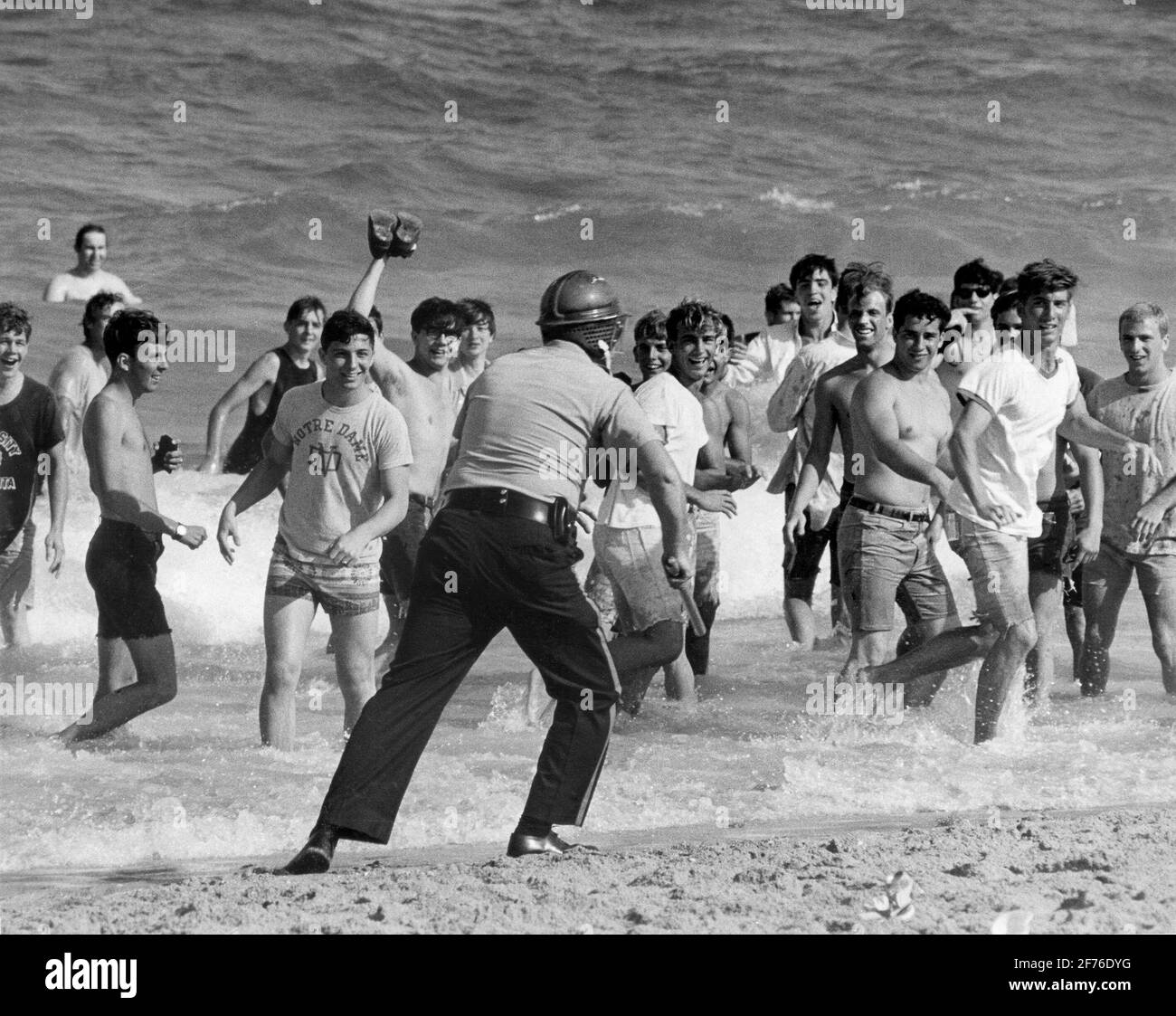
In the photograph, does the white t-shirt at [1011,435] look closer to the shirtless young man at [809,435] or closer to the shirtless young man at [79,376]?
the shirtless young man at [809,435]

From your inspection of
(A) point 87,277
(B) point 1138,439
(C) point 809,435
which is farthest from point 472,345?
(A) point 87,277

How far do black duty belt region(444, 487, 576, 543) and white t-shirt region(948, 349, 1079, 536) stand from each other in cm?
215

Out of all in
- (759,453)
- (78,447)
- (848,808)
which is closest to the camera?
(848,808)

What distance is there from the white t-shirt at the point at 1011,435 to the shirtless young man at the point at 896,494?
0.26 metres

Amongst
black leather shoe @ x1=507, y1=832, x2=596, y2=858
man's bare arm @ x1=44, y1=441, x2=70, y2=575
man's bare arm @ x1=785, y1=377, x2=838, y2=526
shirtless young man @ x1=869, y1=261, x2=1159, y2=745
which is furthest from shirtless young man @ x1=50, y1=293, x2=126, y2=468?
black leather shoe @ x1=507, y1=832, x2=596, y2=858

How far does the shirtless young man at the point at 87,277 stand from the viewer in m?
13.8

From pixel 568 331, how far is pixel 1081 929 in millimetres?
2141

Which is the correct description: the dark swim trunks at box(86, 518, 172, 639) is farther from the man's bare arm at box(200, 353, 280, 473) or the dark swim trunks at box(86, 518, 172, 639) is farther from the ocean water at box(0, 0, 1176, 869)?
the ocean water at box(0, 0, 1176, 869)

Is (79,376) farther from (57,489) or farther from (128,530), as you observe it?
(128,530)

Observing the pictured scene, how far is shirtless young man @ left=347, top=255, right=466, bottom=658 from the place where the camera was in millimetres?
7777
